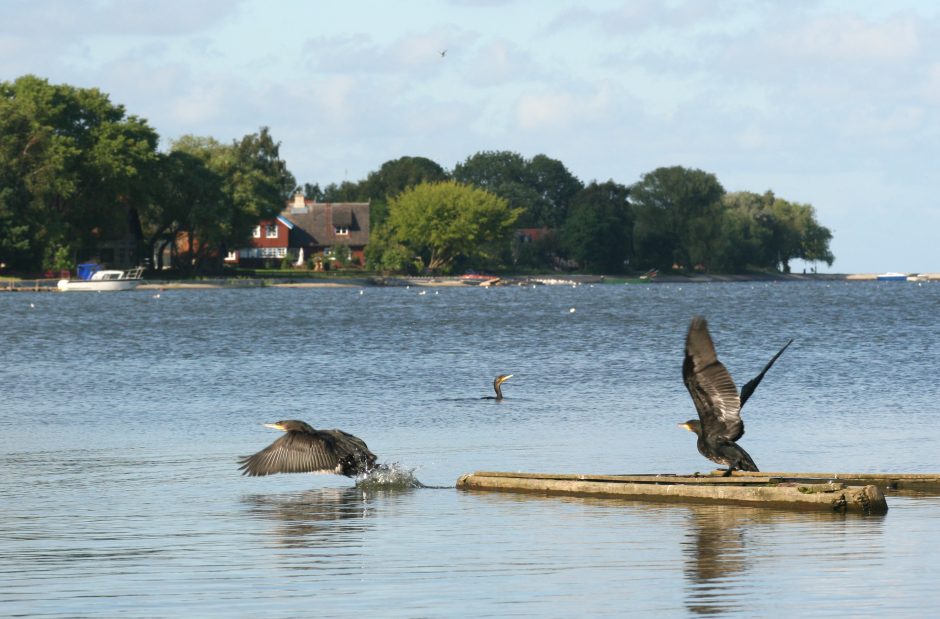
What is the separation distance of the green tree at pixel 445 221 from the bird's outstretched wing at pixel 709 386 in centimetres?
17463

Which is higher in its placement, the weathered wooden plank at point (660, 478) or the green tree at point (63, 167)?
the green tree at point (63, 167)

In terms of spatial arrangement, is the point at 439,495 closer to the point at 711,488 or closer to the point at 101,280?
the point at 711,488

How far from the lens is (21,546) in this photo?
16719 mm

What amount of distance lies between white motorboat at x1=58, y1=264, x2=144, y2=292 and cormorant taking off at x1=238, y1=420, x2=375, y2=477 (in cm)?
13097

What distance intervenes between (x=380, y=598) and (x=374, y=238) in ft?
601

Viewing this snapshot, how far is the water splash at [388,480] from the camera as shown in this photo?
21328 millimetres

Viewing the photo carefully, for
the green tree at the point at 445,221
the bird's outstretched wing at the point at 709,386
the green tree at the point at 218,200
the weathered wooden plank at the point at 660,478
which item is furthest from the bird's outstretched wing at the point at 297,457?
the green tree at the point at 445,221

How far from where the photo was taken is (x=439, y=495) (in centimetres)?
2048

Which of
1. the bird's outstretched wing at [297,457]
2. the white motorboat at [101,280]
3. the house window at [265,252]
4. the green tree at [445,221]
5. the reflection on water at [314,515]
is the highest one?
the green tree at [445,221]

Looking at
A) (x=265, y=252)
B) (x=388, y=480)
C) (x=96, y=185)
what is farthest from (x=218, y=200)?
(x=388, y=480)

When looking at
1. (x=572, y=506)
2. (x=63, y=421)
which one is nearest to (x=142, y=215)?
(x=63, y=421)

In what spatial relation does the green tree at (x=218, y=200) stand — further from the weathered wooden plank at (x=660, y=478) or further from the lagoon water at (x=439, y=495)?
the weathered wooden plank at (x=660, y=478)

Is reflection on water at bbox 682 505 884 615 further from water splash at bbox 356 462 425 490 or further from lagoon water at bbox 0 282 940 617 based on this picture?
water splash at bbox 356 462 425 490

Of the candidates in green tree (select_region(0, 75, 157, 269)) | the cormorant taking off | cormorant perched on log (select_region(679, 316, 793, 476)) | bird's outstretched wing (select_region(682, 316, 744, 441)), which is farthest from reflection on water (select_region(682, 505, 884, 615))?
green tree (select_region(0, 75, 157, 269))
